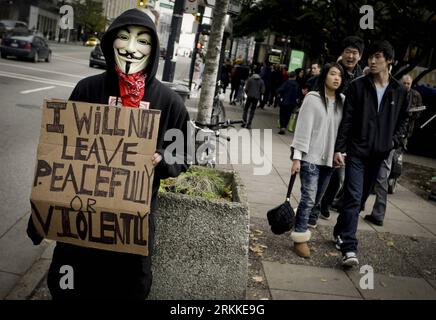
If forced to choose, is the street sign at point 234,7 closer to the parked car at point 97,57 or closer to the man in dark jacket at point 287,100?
the man in dark jacket at point 287,100

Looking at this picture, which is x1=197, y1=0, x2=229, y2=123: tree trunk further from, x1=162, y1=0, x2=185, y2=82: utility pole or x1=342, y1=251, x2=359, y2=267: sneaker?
x1=162, y1=0, x2=185, y2=82: utility pole

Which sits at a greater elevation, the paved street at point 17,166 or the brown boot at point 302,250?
the brown boot at point 302,250

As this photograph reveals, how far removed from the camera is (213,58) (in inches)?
256

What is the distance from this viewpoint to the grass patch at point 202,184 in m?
4.14

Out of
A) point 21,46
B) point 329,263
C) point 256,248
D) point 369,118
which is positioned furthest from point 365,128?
point 21,46

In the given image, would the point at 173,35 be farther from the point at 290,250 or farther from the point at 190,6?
the point at 290,250

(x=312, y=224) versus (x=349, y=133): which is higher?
(x=349, y=133)

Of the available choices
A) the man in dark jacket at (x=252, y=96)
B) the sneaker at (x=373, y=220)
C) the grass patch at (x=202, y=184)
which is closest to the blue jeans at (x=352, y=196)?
the grass patch at (x=202, y=184)

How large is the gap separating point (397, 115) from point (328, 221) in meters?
1.95

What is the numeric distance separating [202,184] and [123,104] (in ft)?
4.99

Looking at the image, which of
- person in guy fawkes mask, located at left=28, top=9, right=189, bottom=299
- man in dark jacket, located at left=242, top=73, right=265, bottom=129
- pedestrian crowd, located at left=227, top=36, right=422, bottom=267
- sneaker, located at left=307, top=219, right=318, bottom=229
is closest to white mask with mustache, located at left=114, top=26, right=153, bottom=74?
person in guy fawkes mask, located at left=28, top=9, right=189, bottom=299

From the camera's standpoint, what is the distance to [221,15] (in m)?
6.64

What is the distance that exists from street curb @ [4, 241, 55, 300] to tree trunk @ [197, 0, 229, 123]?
308 centimetres

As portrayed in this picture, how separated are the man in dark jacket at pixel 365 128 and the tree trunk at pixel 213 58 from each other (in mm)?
2258
